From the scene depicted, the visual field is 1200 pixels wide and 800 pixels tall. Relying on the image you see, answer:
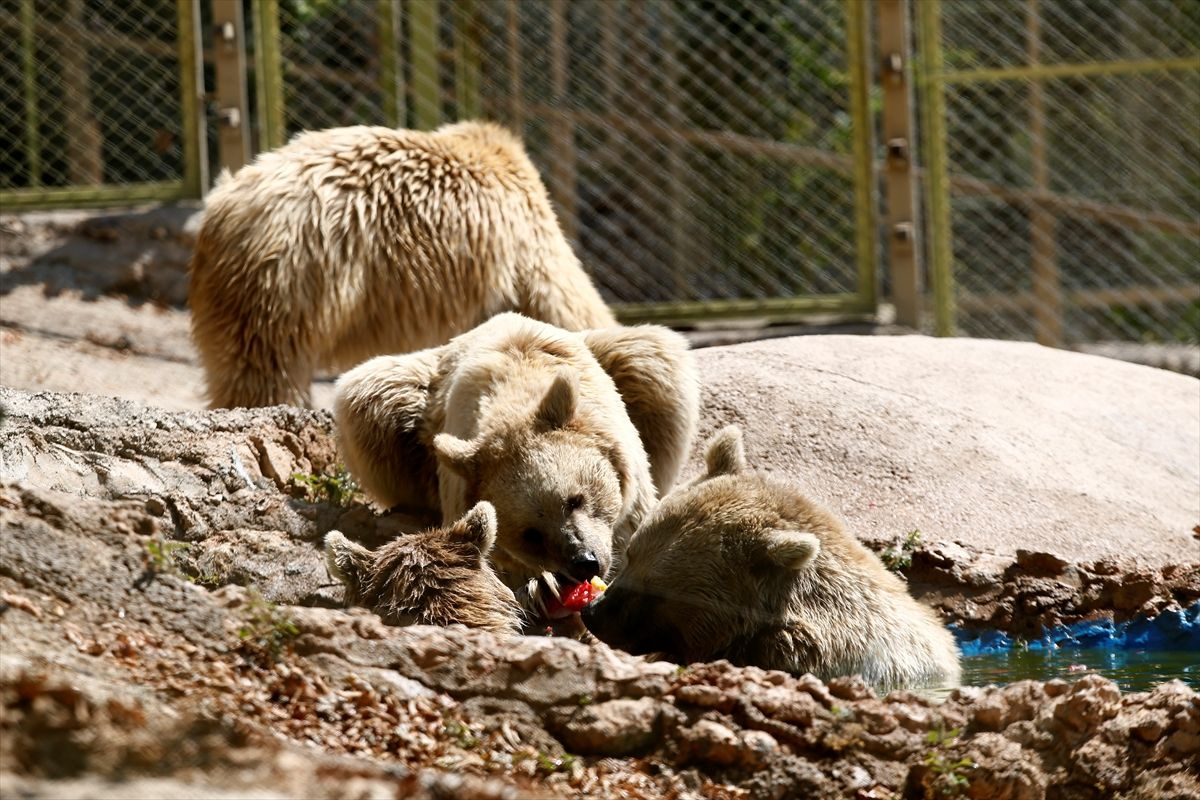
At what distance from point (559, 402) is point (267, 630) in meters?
1.88

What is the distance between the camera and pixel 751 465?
6.18 m

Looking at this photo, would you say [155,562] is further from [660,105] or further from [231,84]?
[660,105]

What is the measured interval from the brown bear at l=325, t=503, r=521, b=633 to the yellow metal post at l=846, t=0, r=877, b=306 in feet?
19.8

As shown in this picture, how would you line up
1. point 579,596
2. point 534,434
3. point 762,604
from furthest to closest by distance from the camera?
point 534,434
point 579,596
point 762,604

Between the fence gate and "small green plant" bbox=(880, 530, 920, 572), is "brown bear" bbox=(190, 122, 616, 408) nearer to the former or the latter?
"small green plant" bbox=(880, 530, 920, 572)

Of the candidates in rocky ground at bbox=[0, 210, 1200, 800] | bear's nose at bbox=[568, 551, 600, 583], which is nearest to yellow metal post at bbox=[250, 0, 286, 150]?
rocky ground at bbox=[0, 210, 1200, 800]

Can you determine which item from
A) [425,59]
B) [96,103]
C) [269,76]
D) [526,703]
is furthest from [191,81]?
[526,703]

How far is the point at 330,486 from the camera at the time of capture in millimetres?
5934

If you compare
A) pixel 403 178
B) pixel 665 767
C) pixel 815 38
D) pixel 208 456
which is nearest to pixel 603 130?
pixel 815 38

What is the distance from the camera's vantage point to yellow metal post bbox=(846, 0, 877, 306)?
31.5 ft

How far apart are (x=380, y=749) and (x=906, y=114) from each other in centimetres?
755

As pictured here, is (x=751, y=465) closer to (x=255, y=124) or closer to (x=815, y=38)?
(x=815, y=38)

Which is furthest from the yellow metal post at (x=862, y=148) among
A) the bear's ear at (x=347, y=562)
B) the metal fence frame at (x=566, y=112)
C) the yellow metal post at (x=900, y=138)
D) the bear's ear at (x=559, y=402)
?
the bear's ear at (x=347, y=562)

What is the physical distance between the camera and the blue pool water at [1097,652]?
4.39 m
